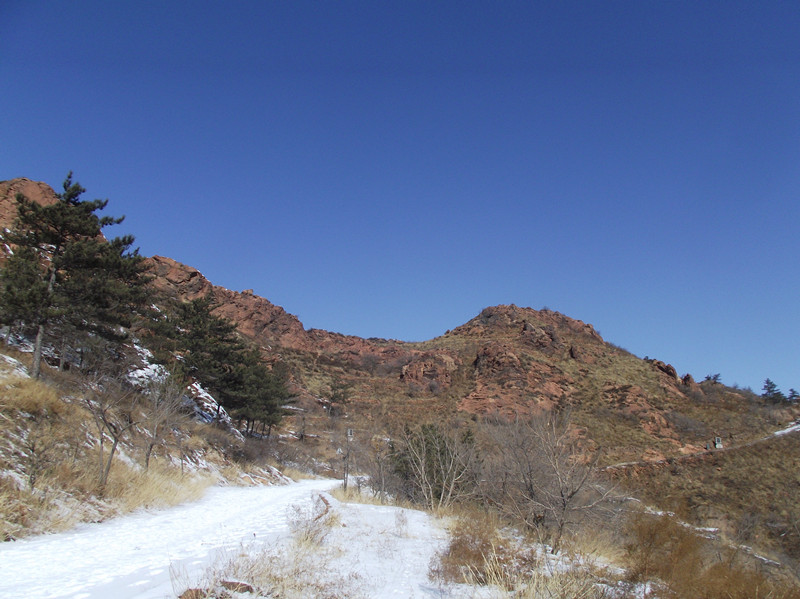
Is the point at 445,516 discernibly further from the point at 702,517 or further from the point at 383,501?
the point at 702,517

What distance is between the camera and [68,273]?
18.9 metres

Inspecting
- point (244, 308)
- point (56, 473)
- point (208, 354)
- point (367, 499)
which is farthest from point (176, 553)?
point (244, 308)

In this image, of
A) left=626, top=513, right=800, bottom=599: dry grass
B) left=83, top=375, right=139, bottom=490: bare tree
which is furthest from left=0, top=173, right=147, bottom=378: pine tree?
left=626, top=513, right=800, bottom=599: dry grass

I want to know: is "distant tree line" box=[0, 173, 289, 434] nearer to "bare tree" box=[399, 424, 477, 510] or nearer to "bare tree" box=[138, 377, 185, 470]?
"bare tree" box=[138, 377, 185, 470]

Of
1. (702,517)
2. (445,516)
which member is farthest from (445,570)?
(702,517)

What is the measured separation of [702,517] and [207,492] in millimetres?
23912

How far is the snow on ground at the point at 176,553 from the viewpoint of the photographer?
498cm

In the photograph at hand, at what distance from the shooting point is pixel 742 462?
31.9 m

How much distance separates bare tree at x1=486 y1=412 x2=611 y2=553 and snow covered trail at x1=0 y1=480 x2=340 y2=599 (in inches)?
215

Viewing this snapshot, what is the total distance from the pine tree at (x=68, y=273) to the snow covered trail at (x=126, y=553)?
9.32m

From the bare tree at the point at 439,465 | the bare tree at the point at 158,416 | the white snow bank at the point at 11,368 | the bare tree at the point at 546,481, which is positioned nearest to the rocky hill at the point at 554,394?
the bare tree at the point at 158,416

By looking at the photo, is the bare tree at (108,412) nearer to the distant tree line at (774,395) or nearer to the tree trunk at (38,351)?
the tree trunk at (38,351)

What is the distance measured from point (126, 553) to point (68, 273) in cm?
1677

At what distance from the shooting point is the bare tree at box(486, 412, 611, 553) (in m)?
8.41
